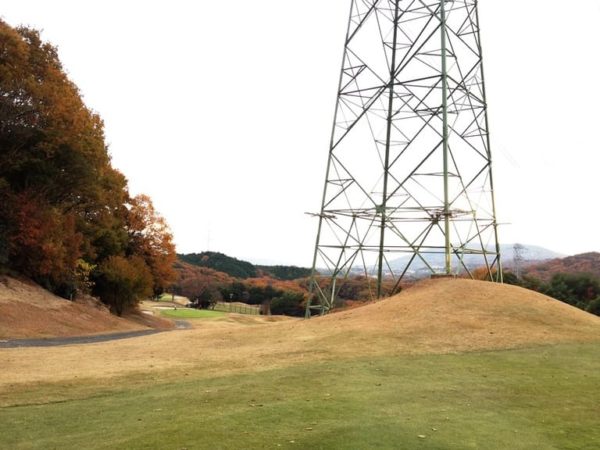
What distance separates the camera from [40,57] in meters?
30.7

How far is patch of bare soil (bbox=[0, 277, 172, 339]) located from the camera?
2450 centimetres

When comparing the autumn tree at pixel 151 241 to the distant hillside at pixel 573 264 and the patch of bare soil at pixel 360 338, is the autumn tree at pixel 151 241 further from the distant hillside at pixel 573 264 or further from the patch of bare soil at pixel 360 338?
the distant hillside at pixel 573 264

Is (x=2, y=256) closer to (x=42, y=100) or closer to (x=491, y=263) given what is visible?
(x=42, y=100)

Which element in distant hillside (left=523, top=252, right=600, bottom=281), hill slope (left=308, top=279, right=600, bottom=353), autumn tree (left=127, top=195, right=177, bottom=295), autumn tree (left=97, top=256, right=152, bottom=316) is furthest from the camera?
distant hillside (left=523, top=252, right=600, bottom=281)

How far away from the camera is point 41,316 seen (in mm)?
27047

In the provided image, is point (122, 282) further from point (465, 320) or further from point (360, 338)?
point (465, 320)

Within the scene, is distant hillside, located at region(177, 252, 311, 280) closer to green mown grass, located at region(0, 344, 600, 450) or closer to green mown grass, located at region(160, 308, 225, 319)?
green mown grass, located at region(160, 308, 225, 319)

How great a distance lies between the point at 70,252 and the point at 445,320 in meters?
26.4

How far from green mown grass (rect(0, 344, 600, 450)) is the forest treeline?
866 inches

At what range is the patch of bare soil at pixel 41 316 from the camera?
24.5m

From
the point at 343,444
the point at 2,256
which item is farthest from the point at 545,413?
the point at 2,256

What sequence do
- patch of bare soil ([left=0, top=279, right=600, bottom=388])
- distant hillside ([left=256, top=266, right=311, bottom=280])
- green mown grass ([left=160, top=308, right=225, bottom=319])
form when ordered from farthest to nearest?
distant hillside ([left=256, top=266, right=311, bottom=280])
green mown grass ([left=160, top=308, right=225, bottom=319])
patch of bare soil ([left=0, top=279, right=600, bottom=388])

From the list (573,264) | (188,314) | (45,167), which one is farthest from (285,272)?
(45,167)

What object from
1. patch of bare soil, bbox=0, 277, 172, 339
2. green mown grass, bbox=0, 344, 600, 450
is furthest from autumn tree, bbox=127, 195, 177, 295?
green mown grass, bbox=0, 344, 600, 450
